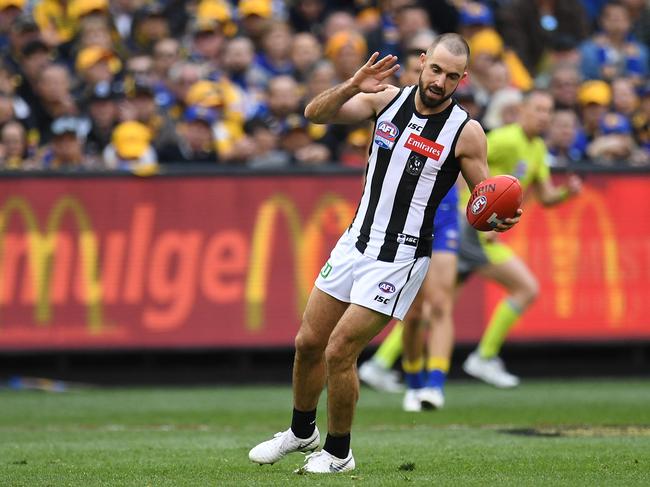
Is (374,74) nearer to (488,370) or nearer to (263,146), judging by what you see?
(488,370)

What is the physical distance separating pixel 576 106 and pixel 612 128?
0.66 metres

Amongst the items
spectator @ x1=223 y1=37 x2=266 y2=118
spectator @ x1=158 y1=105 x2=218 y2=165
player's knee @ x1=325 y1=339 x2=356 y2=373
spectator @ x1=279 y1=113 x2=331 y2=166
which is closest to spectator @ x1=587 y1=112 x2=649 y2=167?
spectator @ x1=279 y1=113 x2=331 y2=166

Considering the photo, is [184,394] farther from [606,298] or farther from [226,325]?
[606,298]

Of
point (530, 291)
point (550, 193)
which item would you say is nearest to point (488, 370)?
point (530, 291)

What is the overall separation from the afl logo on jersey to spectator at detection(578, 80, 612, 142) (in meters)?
8.97

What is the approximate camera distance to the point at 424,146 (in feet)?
24.9

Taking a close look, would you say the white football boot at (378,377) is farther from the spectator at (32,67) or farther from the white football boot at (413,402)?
the spectator at (32,67)

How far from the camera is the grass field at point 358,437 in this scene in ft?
24.2

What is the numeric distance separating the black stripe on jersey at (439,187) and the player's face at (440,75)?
222 millimetres

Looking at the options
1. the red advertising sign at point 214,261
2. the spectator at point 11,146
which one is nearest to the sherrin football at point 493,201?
the red advertising sign at point 214,261

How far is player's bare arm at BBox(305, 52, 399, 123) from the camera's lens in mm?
7320

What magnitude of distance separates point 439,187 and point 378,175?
364 mm

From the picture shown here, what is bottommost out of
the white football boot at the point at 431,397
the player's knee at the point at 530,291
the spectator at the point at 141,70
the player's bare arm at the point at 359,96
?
the white football boot at the point at 431,397

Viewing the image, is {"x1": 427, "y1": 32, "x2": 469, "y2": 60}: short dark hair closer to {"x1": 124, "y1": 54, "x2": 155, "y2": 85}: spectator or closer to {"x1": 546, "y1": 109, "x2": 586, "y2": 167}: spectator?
{"x1": 546, "y1": 109, "x2": 586, "y2": 167}: spectator
